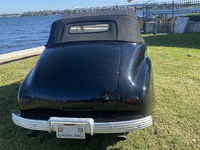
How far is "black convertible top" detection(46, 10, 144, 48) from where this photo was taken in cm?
303

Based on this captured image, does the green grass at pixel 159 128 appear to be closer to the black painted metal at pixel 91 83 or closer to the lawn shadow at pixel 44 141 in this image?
the lawn shadow at pixel 44 141

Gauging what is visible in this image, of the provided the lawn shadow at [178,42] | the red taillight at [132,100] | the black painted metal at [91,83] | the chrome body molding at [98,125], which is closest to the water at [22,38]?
the lawn shadow at [178,42]

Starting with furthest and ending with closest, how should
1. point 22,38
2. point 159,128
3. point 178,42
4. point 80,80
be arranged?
point 22,38, point 178,42, point 159,128, point 80,80

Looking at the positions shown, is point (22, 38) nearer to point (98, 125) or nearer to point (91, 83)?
point (91, 83)

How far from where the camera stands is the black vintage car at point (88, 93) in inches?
84.0

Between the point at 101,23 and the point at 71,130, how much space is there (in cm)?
184

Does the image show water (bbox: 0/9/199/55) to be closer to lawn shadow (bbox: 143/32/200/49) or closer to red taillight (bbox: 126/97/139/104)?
lawn shadow (bbox: 143/32/200/49)

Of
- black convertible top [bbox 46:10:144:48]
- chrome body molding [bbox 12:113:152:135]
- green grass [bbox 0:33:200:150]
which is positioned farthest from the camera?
black convertible top [bbox 46:10:144:48]

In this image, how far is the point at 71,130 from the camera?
212cm

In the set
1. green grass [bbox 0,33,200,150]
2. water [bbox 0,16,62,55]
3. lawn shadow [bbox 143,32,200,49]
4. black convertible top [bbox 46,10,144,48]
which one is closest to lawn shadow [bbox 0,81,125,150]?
green grass [bbox 0,33,200,150]

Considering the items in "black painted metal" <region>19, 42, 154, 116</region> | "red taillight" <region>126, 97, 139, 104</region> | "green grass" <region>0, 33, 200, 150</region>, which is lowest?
"green grass" <region>0, 33, 200, 150</region>

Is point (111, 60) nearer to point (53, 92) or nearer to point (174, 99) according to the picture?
point (53, 92)

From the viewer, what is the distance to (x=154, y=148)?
247 centimetres

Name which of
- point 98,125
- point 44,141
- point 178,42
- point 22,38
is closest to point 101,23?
point 98,125
